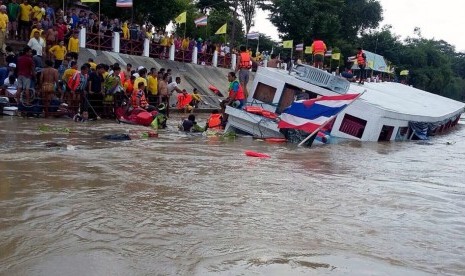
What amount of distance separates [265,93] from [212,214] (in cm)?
959

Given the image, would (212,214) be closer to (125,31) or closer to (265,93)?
(265,93)

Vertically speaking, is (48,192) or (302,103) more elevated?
(302,103)

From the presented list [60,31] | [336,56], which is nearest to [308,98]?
[60,31]

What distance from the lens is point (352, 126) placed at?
1423 cm

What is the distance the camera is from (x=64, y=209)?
5043 millimetres

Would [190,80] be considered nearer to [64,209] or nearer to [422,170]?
[422,170]

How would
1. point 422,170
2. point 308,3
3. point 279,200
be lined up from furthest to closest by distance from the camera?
point 308,3, point 422,170, point 279,200

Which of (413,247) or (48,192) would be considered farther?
(48,192)

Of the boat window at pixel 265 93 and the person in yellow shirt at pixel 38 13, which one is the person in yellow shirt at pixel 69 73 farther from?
the boat window at pixel 265 93

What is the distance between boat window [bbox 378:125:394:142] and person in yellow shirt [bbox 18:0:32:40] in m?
11.8

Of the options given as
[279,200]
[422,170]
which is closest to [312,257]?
[279,200]

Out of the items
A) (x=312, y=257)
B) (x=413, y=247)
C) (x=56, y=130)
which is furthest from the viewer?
(x=56, y=130)

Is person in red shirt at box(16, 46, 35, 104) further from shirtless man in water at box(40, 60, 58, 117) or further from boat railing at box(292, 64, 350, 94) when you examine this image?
boat railing at box(292, 64, 350, 94)

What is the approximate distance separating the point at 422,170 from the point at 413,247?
595 cm
